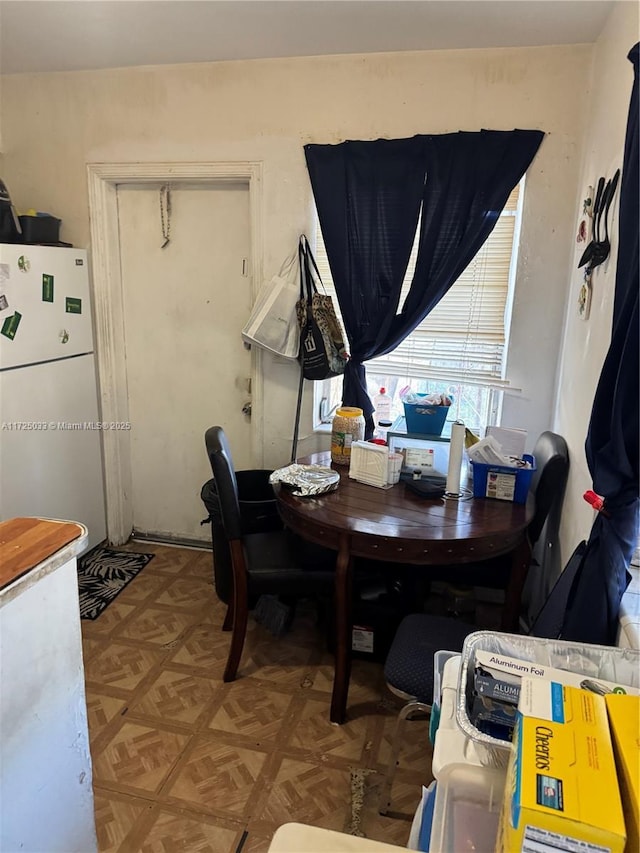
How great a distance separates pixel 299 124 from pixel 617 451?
210 cm

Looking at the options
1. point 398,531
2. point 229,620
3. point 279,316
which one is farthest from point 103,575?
point 398,531

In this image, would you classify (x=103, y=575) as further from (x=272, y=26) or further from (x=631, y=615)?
(x=272, y=26)

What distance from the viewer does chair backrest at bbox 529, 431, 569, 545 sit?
6.84 feet

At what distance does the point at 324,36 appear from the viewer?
91.6 inches

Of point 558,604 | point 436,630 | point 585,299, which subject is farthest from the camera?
point 585,299

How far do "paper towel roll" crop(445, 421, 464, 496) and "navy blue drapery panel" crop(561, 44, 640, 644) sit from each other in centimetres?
61

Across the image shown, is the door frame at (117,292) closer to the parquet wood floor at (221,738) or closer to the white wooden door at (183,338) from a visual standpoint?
the white wooden door at (183,338)

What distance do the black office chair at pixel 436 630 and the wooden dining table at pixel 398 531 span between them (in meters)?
0.10

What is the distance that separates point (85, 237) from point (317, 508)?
79.7 inches

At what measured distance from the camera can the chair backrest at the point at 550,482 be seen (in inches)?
82.0

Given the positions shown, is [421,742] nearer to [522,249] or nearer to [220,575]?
[220,575]

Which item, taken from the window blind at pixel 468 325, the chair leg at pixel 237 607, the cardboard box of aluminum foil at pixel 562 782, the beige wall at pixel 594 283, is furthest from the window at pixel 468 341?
the cardboard box of aluminum foil at pixel 562 782

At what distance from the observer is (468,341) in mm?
2715

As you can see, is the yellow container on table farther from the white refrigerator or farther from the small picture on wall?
the white refrigerator
